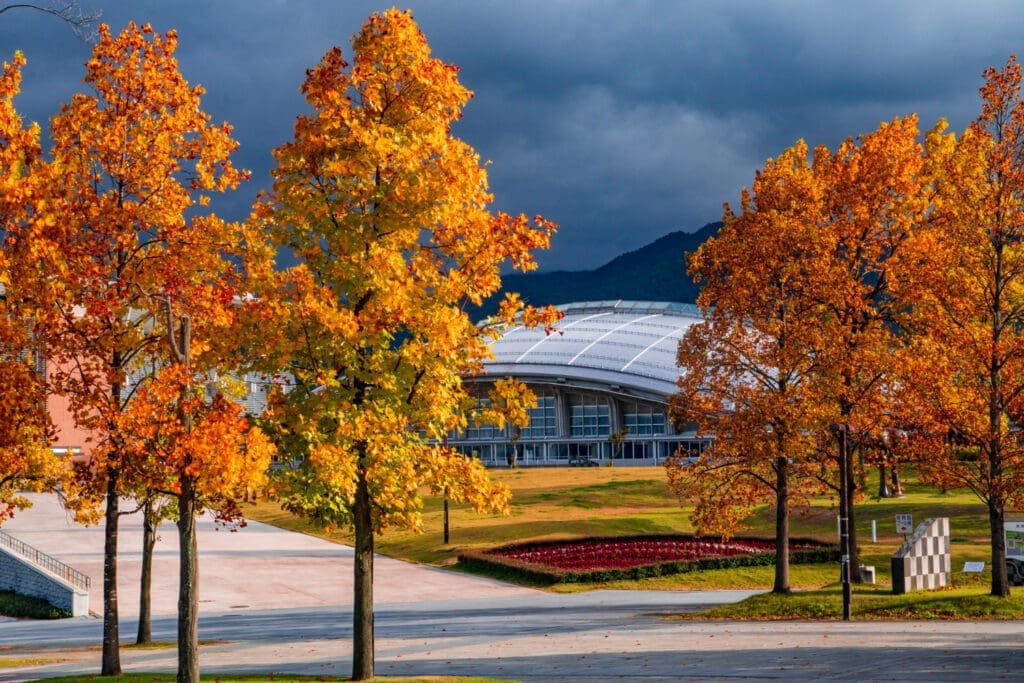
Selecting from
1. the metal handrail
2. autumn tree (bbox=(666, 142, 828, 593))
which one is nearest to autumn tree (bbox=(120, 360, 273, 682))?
autumn tree (bbox=(666, 142, 828, 593))

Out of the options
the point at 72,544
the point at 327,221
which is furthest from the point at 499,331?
the point at 72,544

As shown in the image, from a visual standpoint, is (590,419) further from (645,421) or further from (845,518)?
(845,518)

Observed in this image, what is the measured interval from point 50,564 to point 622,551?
26.7 m

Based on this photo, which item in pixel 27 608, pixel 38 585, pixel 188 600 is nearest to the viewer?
pixel 188 600

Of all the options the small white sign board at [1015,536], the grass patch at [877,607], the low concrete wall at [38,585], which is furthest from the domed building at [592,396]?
the grass patch at [877,607]

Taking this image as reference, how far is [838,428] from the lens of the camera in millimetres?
32500

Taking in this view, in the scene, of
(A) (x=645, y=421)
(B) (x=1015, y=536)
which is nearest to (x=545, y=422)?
(A) (x=645, y=421)

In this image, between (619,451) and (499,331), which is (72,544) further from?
(619,451)

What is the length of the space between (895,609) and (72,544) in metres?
48.2

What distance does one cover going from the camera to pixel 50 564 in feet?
171

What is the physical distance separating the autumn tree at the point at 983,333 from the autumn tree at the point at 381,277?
15.8 m

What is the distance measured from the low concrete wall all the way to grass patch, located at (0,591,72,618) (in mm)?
207

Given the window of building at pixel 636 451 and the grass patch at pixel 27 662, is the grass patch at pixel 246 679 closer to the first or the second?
the grass patch at pixel 27 662

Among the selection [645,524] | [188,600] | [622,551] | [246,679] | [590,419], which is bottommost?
[246,679]
